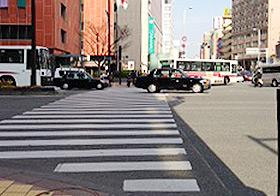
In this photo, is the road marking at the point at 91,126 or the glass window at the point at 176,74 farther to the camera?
the glass window at the point at 176,74

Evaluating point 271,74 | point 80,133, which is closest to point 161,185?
point 80,133

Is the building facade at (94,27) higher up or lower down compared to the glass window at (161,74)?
higher up

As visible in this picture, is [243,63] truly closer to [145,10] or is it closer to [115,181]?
[145,10]

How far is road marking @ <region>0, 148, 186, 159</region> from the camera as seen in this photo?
28.7ft

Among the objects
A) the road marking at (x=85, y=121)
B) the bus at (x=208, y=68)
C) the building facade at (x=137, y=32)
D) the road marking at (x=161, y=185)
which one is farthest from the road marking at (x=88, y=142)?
the building facade at (x=137, y=32)

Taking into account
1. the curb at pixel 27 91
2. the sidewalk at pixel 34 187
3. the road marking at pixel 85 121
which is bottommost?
the sidewalk at pixel 34 187

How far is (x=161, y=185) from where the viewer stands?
21.4 ft

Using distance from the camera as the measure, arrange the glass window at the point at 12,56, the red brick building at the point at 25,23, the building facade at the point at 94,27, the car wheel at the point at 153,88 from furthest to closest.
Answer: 1. the building facade at the point at 94,27
2. the red brick building at the point at 25,23
3. the glass window at the point at 12,56
4. the car wheel at the point at 153,88

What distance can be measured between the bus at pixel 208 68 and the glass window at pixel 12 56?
1925cm

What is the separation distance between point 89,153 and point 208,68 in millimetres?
39783

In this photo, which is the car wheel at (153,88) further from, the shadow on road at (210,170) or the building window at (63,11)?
the building window at (63,11)

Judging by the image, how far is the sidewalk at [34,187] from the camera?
6035 mm

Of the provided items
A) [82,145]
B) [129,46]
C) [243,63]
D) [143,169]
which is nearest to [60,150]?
[82,145]

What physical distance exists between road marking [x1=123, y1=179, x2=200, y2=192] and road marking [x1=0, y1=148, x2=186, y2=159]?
2.08m
